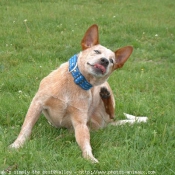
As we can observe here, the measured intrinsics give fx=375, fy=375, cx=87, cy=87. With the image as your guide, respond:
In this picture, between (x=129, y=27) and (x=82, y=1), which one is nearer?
(x=129, y=27)

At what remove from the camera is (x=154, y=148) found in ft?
12.5

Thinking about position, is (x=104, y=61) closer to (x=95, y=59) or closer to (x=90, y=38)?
(x=95, y=59)

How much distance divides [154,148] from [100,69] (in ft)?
3.20

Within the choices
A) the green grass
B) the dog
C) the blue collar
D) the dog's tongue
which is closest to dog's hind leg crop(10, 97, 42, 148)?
the dog

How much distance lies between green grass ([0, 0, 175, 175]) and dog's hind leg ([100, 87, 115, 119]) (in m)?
0.25

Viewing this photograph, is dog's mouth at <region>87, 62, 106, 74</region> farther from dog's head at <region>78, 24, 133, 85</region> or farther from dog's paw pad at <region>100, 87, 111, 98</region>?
dog's paw pad at <region>100, 87, 111, 98</region>

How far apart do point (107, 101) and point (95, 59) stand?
708 mm

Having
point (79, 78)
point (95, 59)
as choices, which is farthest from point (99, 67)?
point (79, 78)

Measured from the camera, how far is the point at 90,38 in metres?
4.11

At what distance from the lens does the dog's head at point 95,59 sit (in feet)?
12.8

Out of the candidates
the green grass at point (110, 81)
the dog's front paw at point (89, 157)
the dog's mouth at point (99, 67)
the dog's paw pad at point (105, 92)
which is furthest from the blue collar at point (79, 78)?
the dog's front paw at point (89, 157)

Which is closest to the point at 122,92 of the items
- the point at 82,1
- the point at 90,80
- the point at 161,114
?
the point at 161,114

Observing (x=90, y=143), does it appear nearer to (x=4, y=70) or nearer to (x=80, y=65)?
(x=80, y=65)

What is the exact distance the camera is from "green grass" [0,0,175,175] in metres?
3.45
